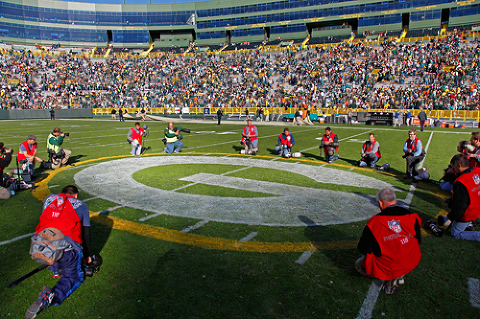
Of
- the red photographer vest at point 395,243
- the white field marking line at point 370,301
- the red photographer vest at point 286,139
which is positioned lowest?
the white field marking line at point 370,301

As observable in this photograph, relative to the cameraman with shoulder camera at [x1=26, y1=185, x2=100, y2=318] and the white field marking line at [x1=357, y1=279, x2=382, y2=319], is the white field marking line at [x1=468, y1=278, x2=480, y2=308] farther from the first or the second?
the cameraman with shoulder camera at [x1=26, y1=185, x2=100, y2=318]

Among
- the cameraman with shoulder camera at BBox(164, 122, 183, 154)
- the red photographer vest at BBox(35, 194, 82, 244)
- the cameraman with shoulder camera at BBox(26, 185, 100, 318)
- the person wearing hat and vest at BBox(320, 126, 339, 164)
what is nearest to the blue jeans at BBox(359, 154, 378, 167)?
the person wearing hat and vest at BBox(320, 126, 339, 164)

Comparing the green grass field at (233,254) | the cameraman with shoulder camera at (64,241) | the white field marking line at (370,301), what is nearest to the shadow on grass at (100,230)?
the green grass field at (233,254)

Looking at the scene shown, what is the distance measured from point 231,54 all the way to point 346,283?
62010mm

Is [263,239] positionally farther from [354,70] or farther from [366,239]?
[354,70]

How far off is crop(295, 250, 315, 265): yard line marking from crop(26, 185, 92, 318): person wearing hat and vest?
9.66 feet

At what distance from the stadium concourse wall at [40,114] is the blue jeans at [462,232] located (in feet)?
176

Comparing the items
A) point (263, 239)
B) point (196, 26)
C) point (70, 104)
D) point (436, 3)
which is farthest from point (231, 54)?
point (263, 239)

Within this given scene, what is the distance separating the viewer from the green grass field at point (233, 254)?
3.62 metres

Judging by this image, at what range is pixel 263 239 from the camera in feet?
17.6

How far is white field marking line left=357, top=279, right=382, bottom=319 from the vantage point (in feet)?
11.5

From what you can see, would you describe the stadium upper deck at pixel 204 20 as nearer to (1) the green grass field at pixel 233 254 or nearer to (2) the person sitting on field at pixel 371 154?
(2) the person sitting on field at pixel 371 154

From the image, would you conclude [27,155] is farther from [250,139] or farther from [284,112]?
[284,112]

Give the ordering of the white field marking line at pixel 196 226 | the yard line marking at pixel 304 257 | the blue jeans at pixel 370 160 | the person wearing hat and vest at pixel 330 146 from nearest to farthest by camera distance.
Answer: the yard line marking at pixel 304 257, the white field marking line at pixel 196 226, the blue jeans at pixel 370 160, the person wearing hat and vest at pixel 330 146
